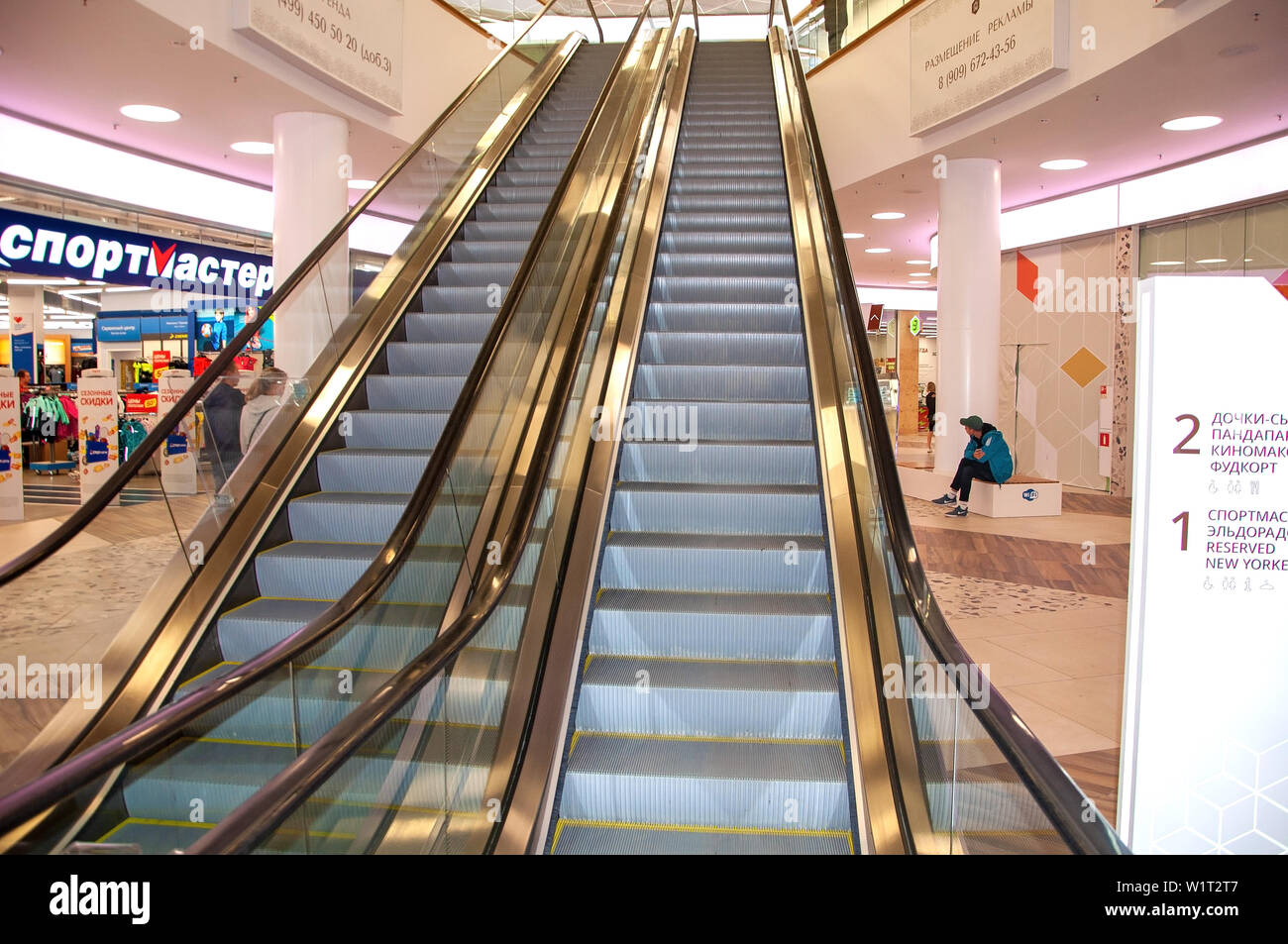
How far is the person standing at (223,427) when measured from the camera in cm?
480

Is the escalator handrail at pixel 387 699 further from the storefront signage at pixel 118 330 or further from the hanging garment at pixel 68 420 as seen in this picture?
the hanging garment at pixel 68 420

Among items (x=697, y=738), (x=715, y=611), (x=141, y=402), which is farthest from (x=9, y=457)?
(x=697, y=738)

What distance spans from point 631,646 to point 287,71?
6.47 meters

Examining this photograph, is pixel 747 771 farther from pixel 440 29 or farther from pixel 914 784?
pixel 440 29

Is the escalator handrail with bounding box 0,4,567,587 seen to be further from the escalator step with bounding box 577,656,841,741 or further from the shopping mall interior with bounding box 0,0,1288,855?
the escalator step with bounding box 577,656,841,741

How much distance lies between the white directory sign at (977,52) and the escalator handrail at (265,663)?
639 cm

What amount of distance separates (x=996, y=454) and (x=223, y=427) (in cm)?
844

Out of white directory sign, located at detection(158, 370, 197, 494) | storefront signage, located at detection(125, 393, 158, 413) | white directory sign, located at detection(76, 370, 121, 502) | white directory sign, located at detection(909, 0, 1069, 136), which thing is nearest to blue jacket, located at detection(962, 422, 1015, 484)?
white directory sign, located at detection(909, 0, 1069, 136)

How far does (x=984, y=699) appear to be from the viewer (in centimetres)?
229

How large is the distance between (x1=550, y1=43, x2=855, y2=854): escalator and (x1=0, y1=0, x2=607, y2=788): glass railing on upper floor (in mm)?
1835

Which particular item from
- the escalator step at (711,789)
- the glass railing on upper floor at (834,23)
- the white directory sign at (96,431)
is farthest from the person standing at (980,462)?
the white directory sign at (96,431)

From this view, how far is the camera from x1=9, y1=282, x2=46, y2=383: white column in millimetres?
16500

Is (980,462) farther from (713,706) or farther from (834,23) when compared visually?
(713,706)
